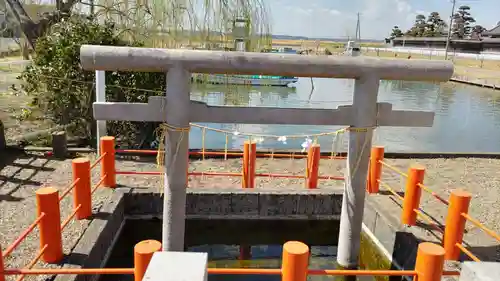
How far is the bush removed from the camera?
9.47 meters

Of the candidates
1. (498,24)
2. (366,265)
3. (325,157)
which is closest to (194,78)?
(325,157)

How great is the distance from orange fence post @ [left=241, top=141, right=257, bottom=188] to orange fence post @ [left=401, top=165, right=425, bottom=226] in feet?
8.18

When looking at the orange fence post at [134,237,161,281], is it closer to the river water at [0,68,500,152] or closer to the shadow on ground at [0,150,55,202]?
the river water at [0,68,500,152]

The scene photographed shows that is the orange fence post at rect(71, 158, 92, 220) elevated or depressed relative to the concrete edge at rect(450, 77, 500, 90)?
depressed

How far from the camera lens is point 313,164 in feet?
23.9

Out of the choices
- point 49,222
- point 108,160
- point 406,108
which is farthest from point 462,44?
point 49,222

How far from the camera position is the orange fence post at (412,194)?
571 centimetres

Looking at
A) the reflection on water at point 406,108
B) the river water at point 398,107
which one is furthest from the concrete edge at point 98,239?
the reflection on water at point 406,108

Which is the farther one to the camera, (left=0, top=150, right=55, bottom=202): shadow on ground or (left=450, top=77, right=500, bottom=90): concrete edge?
(left=450, top=77, right=500, bottom=90): concrete edge

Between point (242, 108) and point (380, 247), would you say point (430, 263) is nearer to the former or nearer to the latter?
point (242, 108)

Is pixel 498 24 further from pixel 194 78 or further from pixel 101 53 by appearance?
pixel 101 53

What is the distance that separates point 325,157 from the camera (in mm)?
9602

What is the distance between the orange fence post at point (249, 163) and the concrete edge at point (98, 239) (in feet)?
6.59

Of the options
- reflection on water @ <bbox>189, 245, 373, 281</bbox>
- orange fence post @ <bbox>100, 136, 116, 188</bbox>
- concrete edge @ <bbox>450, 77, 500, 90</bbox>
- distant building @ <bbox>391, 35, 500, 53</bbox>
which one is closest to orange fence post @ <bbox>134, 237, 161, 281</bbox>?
reflection on water @ <bbox>189, 245, 373, 281</bbox>
